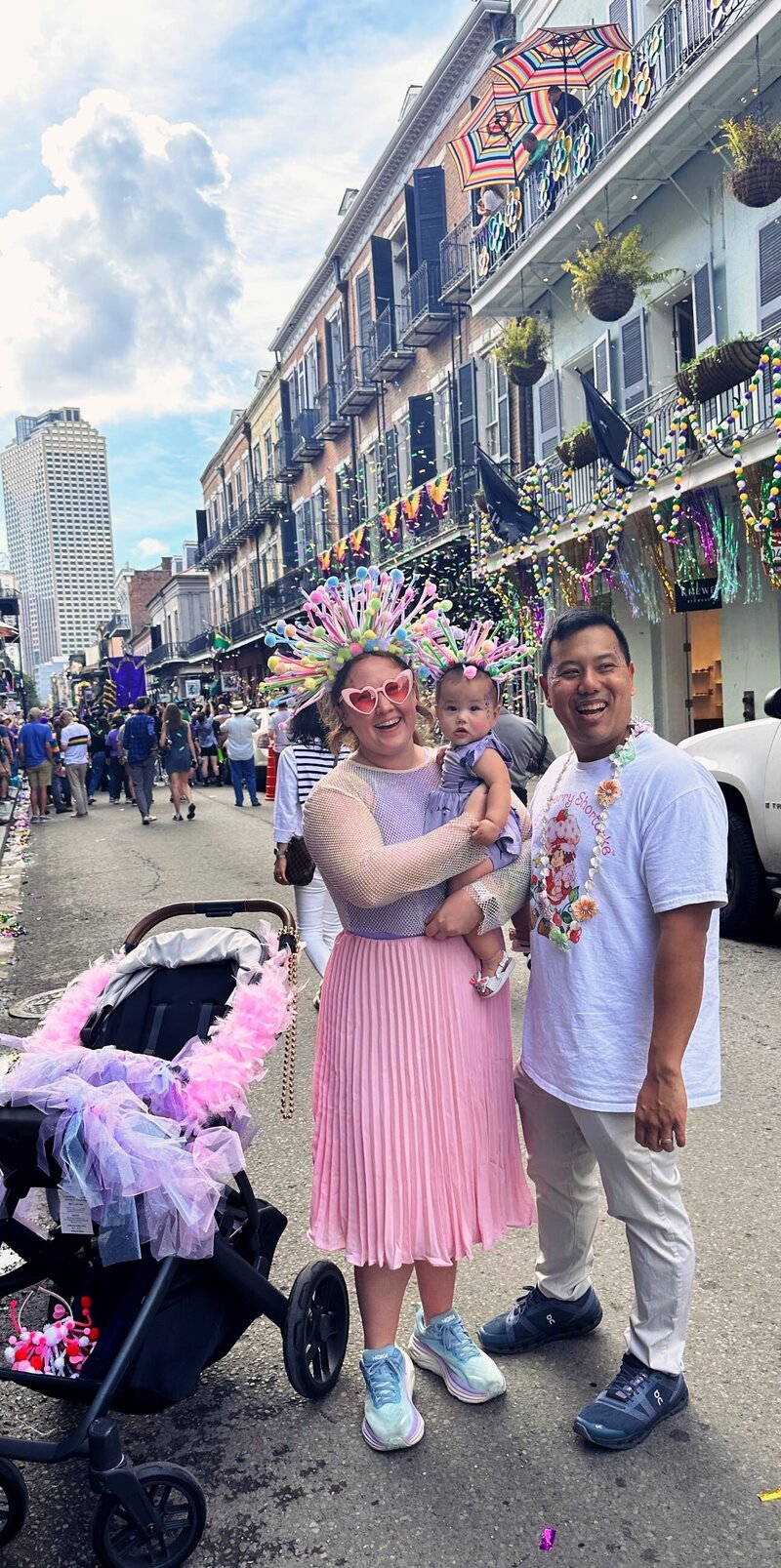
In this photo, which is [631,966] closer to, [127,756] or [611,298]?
[611,298]

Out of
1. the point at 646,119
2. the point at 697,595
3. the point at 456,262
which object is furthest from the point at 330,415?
the point at 697,595

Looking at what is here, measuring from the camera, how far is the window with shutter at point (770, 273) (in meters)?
12.4

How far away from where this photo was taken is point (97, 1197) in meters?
2.12

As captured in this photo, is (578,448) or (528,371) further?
(528,371)

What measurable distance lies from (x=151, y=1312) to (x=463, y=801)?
1214 millimetres

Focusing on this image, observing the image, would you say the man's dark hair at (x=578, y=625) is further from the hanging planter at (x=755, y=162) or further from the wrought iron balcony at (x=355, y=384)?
the wrought iron balcony at (x=355, y=384)

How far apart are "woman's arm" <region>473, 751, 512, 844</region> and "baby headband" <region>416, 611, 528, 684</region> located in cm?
30

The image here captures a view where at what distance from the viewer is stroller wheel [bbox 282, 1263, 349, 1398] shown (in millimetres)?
2520

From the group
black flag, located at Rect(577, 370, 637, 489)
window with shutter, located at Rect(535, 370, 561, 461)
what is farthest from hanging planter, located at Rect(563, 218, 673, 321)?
window with shutter, located at Rect(535, 370, 561, 461)

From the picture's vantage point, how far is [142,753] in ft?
52.9

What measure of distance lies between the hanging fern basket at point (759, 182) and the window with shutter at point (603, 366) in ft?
12.8

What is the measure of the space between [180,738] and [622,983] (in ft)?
48.0

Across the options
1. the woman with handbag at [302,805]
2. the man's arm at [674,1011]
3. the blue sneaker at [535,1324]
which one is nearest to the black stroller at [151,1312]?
the blue sneaker at [535,1324]

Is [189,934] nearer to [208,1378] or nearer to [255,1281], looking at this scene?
[255,1281]
